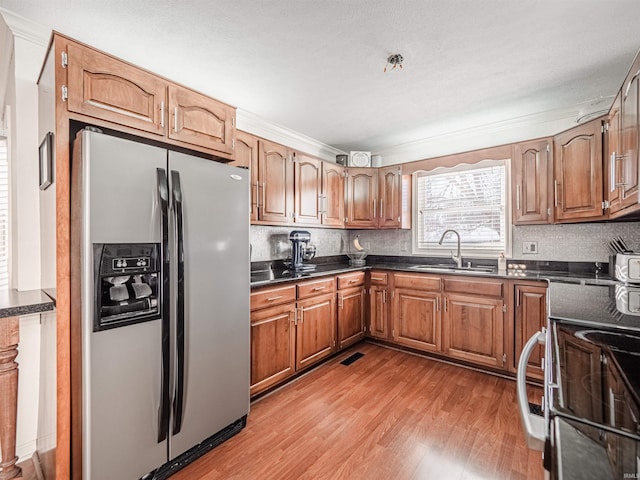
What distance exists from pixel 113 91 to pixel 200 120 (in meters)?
0.49

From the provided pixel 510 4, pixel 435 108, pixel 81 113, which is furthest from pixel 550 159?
pixel 81 113

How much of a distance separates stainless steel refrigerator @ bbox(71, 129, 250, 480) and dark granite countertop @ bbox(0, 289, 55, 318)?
0.44 ft

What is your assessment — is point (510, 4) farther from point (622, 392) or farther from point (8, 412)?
point (8, 412)

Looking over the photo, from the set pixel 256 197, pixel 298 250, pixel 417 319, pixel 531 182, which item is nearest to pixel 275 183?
pixel 256 197

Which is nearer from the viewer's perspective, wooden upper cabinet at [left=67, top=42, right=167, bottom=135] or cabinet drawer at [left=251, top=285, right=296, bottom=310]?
wooden upper cabinet at [left=67, top=42, right=167, bottom=135]

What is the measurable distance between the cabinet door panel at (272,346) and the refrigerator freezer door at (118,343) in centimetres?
82

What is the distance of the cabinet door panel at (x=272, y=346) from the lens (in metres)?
2.33

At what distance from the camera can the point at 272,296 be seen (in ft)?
8.00

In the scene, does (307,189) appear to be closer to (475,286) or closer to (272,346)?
(272,346)

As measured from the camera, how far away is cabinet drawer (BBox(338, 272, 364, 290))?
322 cm

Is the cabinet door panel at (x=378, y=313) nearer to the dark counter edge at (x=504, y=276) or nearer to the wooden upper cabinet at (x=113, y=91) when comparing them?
the dark counter edge at (x=504, y=276)

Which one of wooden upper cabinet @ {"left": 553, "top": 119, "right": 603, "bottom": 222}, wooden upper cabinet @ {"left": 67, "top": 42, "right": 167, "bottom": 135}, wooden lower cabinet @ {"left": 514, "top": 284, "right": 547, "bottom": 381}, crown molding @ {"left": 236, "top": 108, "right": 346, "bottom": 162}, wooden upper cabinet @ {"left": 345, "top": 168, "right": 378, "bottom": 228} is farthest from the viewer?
wooden upper cabinet @ {"left": 345, "top": 168, "right": 378, "bottom": 228}

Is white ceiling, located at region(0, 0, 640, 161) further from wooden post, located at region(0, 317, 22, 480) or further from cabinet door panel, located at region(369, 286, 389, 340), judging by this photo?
cabinet door panel, located at region(369, 286, 389, 340)

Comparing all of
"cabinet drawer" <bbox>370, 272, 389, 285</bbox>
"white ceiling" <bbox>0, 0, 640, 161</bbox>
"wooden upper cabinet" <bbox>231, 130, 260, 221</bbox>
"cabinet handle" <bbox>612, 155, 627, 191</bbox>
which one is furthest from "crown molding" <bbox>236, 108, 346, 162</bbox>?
"cabinet handle" <bbox>612, 155, 627, 191</bbox>
